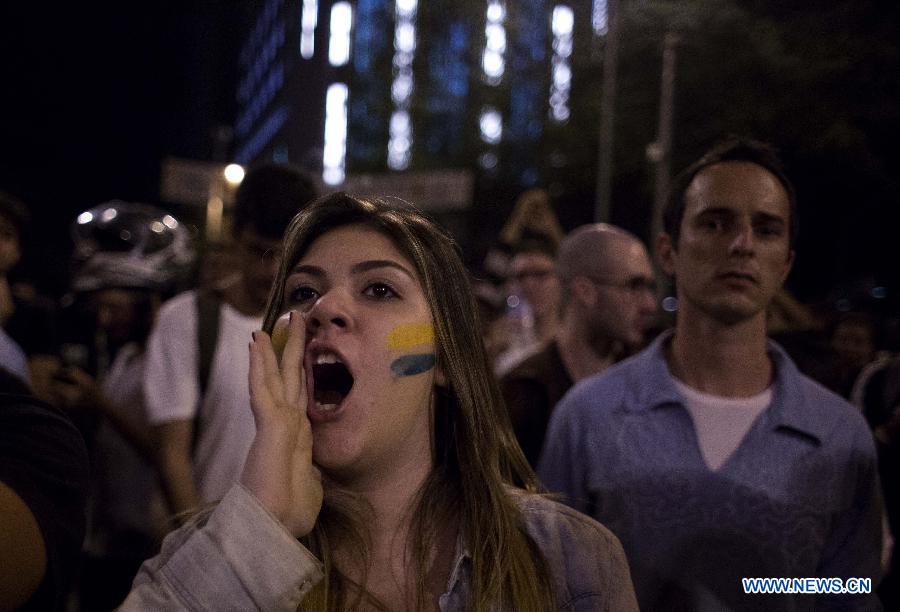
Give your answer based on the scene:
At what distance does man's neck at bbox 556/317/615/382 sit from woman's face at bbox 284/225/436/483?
2292mm

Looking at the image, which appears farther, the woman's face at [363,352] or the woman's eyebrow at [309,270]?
the woman's eyebrow at [309,270]

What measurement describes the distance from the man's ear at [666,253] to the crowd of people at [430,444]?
0.01 metres

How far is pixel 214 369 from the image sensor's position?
11.7 ft

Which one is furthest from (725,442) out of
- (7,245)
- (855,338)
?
(855,338)

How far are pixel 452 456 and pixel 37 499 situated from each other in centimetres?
88

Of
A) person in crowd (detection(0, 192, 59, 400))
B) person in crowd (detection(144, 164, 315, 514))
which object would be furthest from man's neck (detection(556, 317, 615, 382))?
person in crowd (detection(0, 192, 59, 400))

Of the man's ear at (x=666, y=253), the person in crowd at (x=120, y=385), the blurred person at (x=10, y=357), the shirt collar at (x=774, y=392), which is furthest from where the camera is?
the person in crowd at (x=120, y=385)

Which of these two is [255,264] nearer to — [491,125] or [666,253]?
[666,253]

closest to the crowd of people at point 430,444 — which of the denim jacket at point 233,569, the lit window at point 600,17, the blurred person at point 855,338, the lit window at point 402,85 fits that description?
the denim jacket at point 233,569

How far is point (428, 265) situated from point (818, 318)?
17.7ft

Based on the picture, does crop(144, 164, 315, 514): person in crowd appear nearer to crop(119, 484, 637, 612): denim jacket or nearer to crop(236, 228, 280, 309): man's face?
crop(236, 228, 280, 309): man's face

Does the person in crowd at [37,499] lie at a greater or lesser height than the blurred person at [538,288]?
greater

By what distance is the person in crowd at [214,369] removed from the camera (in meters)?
3.48

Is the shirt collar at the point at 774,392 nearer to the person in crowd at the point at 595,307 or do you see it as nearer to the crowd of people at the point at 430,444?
the crowd of people at the point at 430,444
